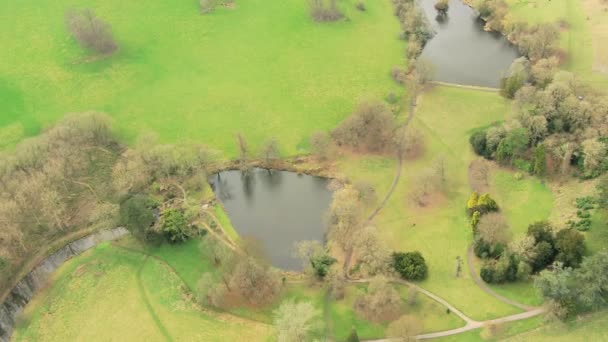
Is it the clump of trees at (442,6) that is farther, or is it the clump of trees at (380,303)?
the clump of trees at (442,6)

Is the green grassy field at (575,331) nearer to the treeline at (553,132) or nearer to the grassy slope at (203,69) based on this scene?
the treeline at (553,132)

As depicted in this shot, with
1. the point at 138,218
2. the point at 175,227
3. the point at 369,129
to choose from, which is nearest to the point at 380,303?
the point at 175,227

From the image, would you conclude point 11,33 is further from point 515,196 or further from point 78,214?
point 515,196

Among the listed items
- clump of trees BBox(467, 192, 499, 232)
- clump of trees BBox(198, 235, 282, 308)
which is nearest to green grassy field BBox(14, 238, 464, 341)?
clump of trees BBox(198, 235, 282, 308)

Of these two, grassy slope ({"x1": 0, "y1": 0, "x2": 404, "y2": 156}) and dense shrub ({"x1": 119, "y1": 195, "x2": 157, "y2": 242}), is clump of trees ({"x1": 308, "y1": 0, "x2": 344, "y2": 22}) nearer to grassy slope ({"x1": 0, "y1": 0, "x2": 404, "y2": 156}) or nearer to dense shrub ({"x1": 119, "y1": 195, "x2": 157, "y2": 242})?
grassy slope ({"x1": 0, "y1": 0, "x2": 404, "y2": 156})

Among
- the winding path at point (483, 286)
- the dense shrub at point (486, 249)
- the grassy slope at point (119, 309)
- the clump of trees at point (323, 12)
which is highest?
the clump of trees at point (323, 12)

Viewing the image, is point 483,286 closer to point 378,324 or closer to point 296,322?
point 378,324

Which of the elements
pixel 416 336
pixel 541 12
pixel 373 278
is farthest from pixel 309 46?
pixel 416 336

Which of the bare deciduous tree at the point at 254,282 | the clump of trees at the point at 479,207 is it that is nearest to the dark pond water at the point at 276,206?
the bare deciduous tree at the point at 254,282
